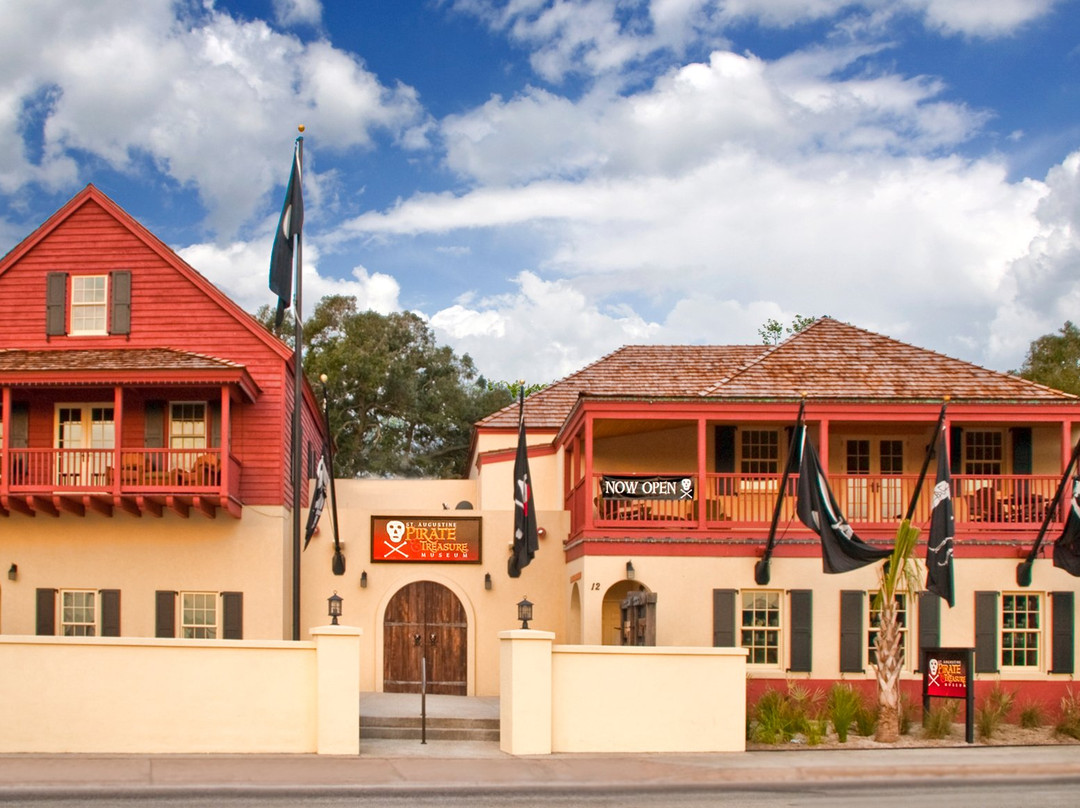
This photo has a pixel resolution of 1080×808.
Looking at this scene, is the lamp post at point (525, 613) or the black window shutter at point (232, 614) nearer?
the lamp post at point (525, 613)

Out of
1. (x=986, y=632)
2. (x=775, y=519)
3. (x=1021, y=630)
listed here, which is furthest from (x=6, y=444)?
(x=1021, y=630)

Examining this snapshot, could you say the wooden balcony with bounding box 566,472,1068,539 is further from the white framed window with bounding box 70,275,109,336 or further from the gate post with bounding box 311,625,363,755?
the white framed window with bounding box 70,275,109,336

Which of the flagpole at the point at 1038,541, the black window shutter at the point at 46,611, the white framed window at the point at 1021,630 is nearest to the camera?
the flagpole at the point at 1038,541

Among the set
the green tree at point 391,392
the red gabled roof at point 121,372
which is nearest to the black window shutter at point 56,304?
the red gabled roof at point 121,372

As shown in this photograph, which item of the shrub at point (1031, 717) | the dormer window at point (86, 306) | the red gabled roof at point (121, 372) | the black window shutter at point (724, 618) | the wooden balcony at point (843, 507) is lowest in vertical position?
the shrub at point (1031, 717)

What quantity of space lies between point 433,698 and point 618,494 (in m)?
4.88

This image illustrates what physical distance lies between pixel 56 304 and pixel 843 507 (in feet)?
50.1

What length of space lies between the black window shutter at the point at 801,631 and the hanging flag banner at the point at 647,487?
2544mm

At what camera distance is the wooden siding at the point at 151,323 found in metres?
24.8

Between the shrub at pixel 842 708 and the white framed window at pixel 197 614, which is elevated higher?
the white framed window at pixel 197 614

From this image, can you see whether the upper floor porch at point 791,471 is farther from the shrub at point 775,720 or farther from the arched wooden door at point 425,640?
the shrub at point 775,720

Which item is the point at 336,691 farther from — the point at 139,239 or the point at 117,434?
the point at 139,239

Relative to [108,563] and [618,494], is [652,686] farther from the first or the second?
[108,563]

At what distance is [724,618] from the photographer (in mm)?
22281
